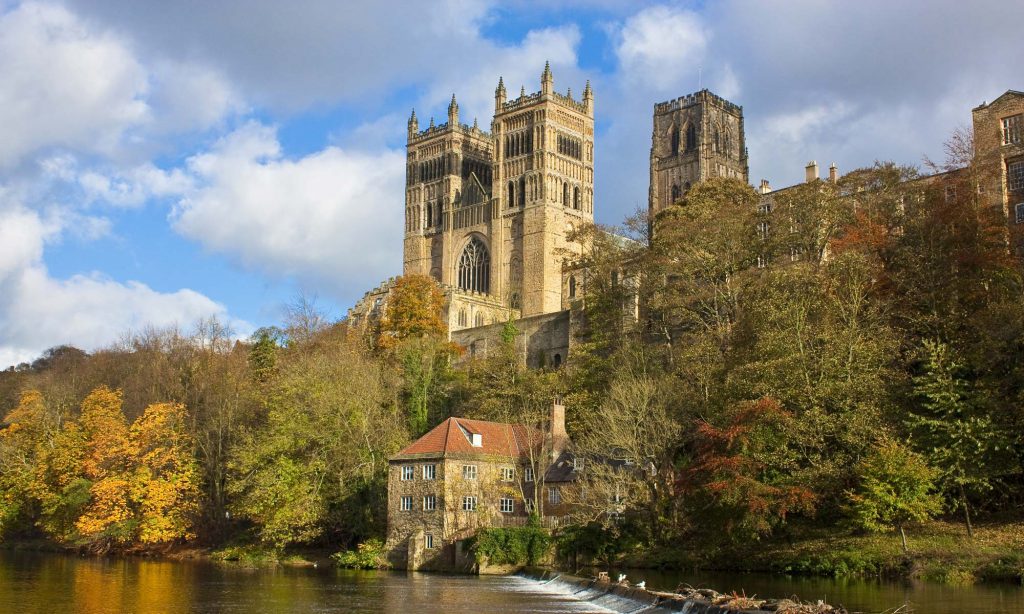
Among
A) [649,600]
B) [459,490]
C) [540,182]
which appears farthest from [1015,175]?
[540,182]

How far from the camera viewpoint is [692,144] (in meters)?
100

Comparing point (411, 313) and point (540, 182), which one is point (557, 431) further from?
point (540, 182)

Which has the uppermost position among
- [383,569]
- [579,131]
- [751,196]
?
[579,131]

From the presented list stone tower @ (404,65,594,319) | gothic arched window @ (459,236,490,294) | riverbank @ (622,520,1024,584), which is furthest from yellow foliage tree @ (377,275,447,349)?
riverbank @ (622,520,1024,584)

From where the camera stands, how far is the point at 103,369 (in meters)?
74.9

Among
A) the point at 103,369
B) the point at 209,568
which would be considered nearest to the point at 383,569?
the point at 209,568

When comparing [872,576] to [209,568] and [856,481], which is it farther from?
[209,568]

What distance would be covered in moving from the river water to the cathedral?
158 ft

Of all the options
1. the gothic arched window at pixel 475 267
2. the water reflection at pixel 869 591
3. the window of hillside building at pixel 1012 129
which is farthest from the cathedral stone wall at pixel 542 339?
the water reflection at pixel 869 591

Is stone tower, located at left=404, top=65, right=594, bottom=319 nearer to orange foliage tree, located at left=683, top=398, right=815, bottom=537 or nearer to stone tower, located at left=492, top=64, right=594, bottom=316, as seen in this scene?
stone tower, located at left=492, top=64, right=594, bottom=316

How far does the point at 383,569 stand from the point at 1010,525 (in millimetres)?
23650

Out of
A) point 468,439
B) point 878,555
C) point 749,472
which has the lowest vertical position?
point 878,555

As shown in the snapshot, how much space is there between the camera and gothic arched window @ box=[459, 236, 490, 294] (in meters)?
104

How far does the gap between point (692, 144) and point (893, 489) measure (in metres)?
67.2
